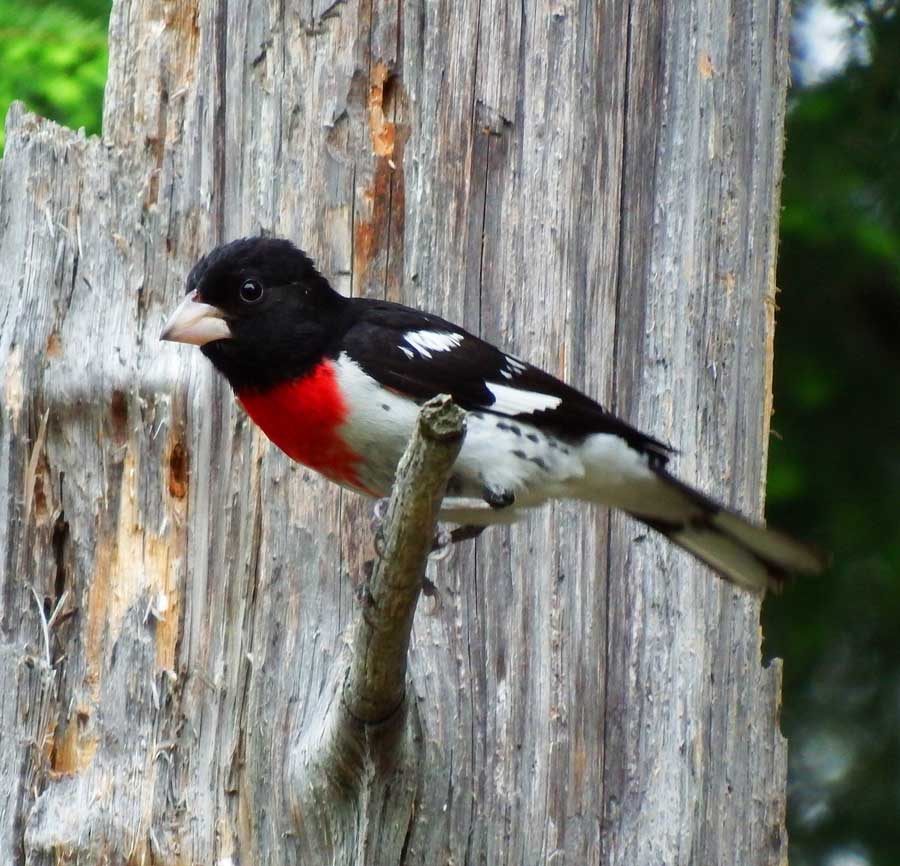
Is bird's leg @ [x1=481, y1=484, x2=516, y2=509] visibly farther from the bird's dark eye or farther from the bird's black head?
the bird's dark eye

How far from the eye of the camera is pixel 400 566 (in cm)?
244

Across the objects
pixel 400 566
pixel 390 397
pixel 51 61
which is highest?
pixel 51 61

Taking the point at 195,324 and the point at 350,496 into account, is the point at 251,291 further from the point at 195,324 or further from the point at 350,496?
the point at 350,496

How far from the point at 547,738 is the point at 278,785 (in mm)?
578

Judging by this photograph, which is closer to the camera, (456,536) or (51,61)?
(456,536)

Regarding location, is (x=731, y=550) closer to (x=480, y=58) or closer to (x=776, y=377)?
(x=480, y=58)

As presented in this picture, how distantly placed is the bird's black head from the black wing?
79 mm

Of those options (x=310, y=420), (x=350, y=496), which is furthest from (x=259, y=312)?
(x=350, y=496)

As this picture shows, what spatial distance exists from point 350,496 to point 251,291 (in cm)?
50

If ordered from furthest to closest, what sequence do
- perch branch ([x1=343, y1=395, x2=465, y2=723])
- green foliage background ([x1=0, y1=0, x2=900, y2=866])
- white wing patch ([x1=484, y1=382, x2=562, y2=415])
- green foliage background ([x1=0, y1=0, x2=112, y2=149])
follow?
green foliage background ([x1=0, y1=0, x2=900, y2=866])
green foliage background ([x1=0, y1=0, x2=112, y2=149])
white wing patch ([x1=484, y1=382, x2=562, y2=415])
perch branch ([x1=343, y1=395, x2=465, y2=723])

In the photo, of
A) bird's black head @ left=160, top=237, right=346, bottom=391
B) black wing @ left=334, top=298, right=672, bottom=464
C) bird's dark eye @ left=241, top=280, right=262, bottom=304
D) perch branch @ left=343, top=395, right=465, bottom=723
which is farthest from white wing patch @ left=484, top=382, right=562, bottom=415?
perch branch @ left=343, top=395, right=465, bottom=723

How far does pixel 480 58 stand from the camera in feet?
11.3

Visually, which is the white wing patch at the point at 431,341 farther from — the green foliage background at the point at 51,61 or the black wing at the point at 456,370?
the green foliage background at the point at 51,61

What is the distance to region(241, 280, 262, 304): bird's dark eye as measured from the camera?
322 cm
